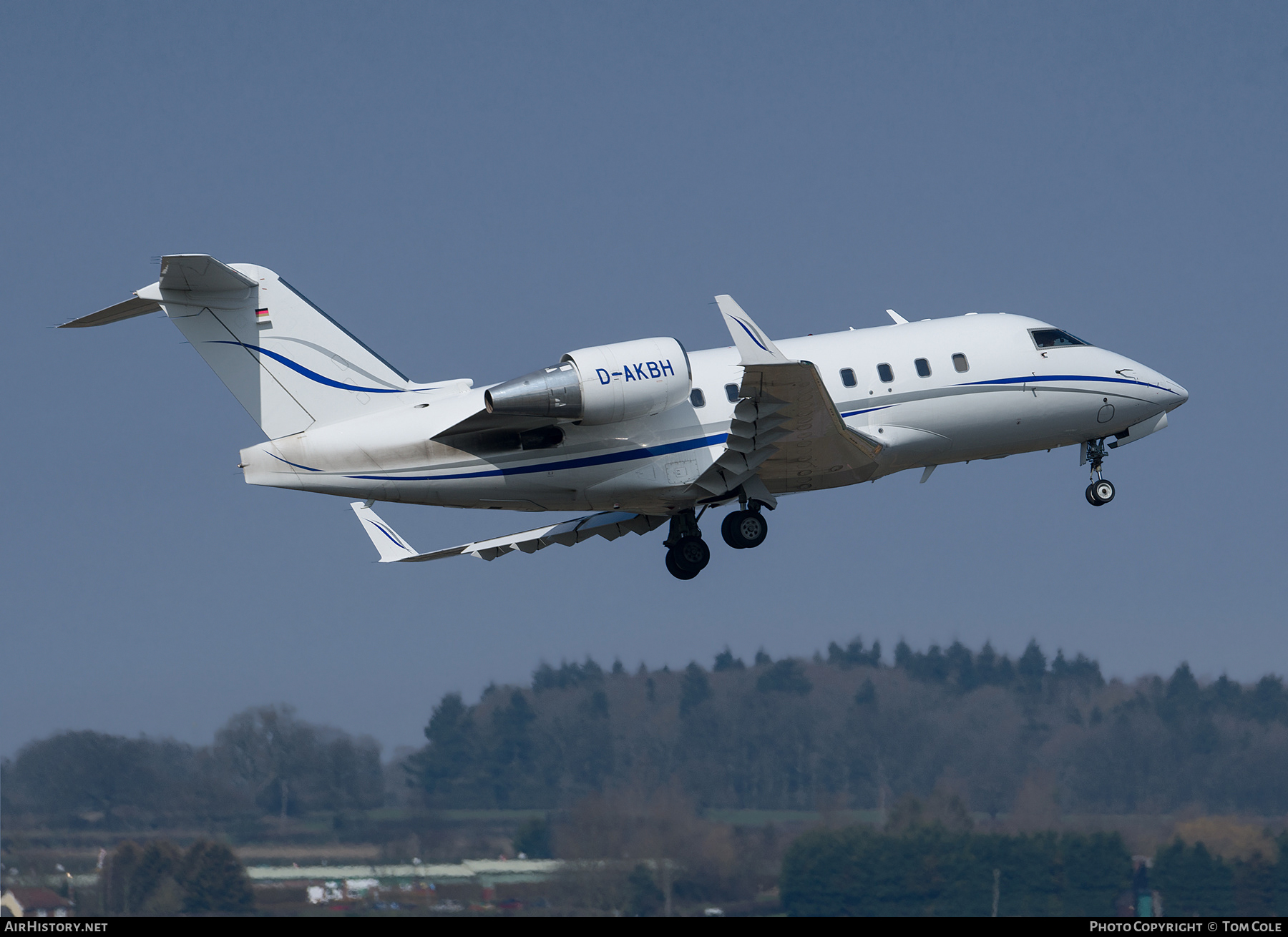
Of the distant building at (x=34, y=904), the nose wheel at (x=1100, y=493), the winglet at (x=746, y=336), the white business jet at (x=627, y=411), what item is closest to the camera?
the distant building at (x=34, y=904)

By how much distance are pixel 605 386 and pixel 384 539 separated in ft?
23.3

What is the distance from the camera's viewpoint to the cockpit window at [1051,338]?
31.8m

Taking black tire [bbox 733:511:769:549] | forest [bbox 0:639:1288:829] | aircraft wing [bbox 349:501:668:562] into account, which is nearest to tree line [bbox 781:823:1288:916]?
forest [bbox 0:639:1288:829]

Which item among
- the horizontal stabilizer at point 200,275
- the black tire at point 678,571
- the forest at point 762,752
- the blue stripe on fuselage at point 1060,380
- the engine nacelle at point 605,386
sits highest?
the horizontal stabilizer at point 200,275

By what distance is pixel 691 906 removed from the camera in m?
24.2

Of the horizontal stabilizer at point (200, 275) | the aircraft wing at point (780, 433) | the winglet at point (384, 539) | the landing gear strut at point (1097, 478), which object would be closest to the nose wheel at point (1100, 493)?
the landing gear strut at point (1097, 478)

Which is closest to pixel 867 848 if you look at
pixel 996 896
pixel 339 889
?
pixel 996 896

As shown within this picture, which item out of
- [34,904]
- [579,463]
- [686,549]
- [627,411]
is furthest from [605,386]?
[34,904]

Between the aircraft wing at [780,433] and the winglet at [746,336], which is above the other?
the winglet at [746,336]

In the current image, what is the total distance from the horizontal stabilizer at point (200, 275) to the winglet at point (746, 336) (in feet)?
26.2

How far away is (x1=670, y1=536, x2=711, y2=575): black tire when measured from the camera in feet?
101

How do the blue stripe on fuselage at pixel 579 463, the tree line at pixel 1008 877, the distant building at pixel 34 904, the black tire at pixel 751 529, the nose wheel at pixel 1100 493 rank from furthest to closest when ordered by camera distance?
the nose wheel at pixel 1100 493, the black tire at pixel 751 529, the blue stripe on fuselage at pixel 579 463, the tree line at pixel 1008 877, the distant building at pixel 34 904

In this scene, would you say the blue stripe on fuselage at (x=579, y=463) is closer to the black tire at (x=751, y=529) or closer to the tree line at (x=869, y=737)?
the black tire at (x=751, y=529)
